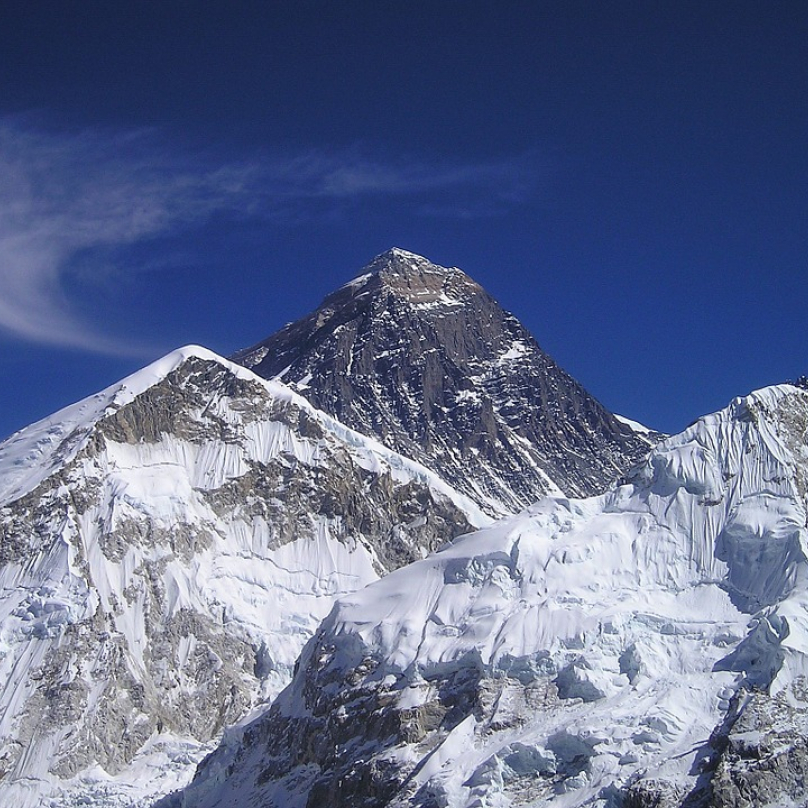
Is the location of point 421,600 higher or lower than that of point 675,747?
higher

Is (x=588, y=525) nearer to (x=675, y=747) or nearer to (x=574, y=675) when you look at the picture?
(x=574, y=675)

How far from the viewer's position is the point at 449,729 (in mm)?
119125

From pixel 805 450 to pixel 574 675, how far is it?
3816cm

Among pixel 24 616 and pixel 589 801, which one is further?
pixel 24 616

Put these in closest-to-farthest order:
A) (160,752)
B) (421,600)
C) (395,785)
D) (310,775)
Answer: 1. (395,785)
2. (310,775)
3. (421,600)
4. (160,752)

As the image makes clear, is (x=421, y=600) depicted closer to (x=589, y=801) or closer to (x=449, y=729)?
(x=449, y=729)

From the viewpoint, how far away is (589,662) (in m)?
121

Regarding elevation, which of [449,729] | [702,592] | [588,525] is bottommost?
[449,729]

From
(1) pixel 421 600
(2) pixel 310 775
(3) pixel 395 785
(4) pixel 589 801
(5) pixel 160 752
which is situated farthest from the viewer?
(5) pixel 160 752

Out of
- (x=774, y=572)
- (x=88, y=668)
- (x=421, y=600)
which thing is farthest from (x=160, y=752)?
(x=774, y=572)

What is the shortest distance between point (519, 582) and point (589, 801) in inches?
1191

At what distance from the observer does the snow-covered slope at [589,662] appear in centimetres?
10956

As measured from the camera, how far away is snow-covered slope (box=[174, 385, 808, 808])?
4313 inches

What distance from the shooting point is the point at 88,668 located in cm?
19050
